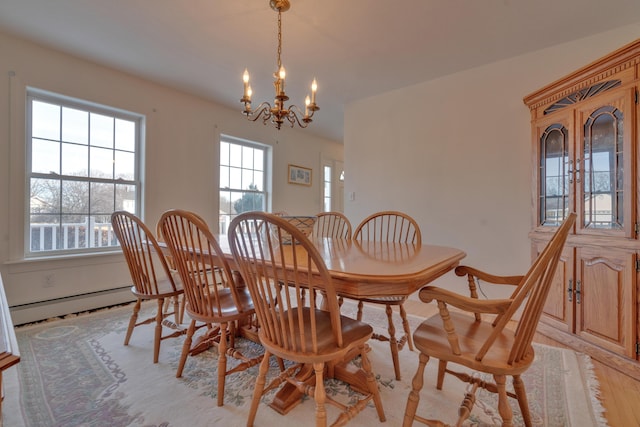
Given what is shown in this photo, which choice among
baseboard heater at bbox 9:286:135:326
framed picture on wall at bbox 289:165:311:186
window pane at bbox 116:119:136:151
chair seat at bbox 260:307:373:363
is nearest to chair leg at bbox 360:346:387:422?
chair seat at bbox 260:307:373:363

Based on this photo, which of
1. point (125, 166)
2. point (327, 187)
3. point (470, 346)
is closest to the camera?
point (470, 346)

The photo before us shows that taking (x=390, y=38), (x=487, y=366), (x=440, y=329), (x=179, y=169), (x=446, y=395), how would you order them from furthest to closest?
(x=179, y=169) < (x=390, y=38) < (x=446, y=395) < (x=440, y=329) < (x=487, y=366)

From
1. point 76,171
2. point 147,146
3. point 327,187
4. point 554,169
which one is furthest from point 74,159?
point 554,169

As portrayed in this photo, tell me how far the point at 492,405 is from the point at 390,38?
251 cm

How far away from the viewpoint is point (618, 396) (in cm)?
155

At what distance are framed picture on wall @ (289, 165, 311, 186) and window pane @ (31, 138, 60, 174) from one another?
287cm

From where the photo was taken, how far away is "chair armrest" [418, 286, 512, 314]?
101cm

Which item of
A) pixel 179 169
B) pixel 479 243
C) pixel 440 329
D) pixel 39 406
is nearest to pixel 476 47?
pixel 479 243

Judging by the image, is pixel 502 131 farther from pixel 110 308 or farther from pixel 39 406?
pixel 110 308

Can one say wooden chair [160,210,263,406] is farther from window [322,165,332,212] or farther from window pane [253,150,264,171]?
window [322,165,332,212]

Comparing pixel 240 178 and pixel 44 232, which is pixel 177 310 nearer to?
pixel 44 232

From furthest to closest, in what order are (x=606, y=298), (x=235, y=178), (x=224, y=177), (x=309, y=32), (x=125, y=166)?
1. (x=235, y=178)
2. (x=224, y=177)
3. (x=125, y=166)
4. (x=309, y=32)
5. (x=606, y=298)

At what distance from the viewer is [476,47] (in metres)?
2.51

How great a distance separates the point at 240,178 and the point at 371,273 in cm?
346
